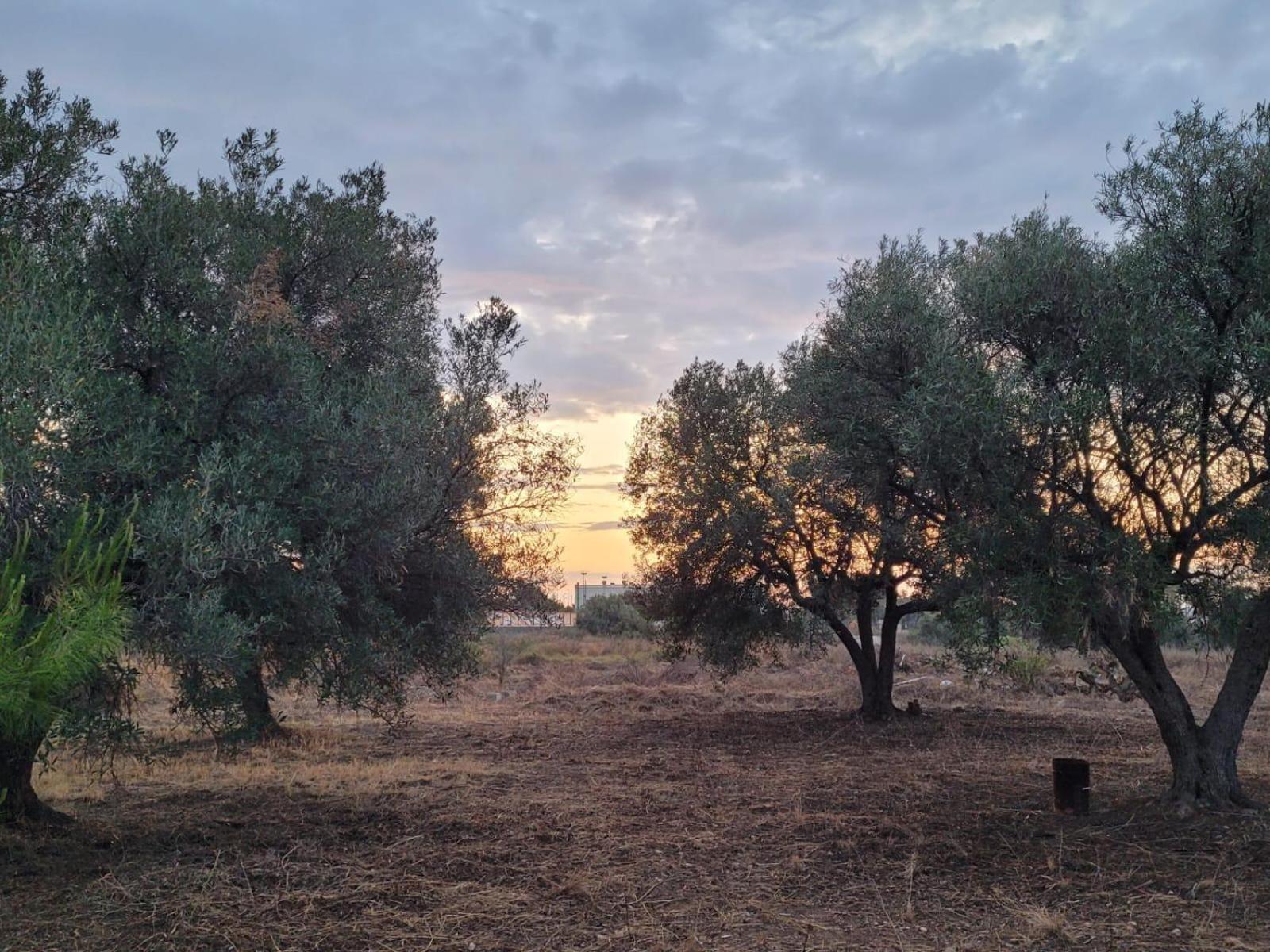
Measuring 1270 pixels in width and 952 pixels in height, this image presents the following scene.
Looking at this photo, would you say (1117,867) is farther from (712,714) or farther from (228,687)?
(712,714)

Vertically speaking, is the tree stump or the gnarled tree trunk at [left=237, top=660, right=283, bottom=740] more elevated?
the gnarled tree trunk at [left=237, top=660, right=283, bottom=740]

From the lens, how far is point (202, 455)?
852 centimetres

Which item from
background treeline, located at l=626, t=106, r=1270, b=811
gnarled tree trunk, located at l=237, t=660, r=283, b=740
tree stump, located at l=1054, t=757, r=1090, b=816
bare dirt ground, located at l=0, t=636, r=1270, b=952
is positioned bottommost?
bare dirt ground, located at l=0, t=636, r=1270, b=952

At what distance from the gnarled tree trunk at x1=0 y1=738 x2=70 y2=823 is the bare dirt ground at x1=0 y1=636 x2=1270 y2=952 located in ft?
0.95

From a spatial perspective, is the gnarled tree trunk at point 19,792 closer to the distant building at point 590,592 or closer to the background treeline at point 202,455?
the background treeline at point 202,455

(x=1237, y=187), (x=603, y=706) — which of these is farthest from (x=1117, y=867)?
(x=603, y=706)

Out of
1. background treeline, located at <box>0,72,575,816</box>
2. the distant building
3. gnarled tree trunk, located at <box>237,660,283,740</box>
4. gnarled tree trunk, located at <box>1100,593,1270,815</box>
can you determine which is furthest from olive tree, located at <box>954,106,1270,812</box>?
the distant building

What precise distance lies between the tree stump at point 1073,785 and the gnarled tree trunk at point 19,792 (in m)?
10.7

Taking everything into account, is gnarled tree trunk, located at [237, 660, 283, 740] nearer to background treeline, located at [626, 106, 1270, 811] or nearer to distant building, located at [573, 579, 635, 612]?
background treeline, located at [626, 106, 1270, 811]

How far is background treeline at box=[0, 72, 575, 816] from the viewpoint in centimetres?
761

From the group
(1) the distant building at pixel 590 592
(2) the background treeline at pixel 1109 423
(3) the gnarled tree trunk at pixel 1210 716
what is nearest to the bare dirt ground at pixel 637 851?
(3) the gnarled tree trunk at pixel 1210 716

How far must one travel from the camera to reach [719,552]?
741 inches

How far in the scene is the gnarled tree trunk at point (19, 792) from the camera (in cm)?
957

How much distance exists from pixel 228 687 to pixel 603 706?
592 inches
